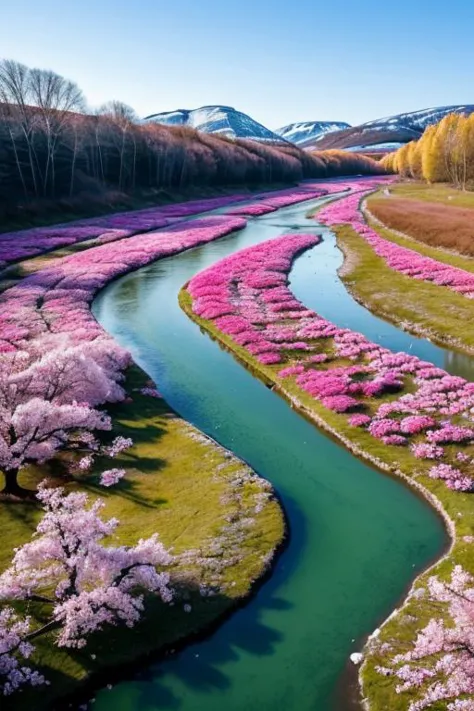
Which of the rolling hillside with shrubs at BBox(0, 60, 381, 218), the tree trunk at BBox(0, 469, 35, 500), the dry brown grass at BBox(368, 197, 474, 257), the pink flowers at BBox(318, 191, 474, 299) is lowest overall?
the tree trunk at BBox(0, 469, 35, 500)

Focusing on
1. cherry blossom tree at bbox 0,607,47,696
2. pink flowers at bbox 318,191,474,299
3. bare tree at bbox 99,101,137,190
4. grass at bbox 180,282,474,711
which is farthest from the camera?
bare tree at bbox 99,101,137,190

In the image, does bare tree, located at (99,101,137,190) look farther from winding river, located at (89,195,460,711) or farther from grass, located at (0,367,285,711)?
grass, located at (0,367,285,711)

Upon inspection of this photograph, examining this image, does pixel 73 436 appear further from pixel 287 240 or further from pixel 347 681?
pixel 287 240

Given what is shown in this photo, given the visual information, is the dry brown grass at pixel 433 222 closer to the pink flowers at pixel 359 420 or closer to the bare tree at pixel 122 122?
the pink flowers at pixel 359 420

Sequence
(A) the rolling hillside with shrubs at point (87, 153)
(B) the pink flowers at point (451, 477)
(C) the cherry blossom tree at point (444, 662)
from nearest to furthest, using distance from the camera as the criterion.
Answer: (C) the cherry blossom tree at point (444, 662) < (B) the pink flowers at point (451, 477) < (A) the rolling hillside with shrubs at point (87, 153)

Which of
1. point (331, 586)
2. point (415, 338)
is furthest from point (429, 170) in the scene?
point (331, 586)

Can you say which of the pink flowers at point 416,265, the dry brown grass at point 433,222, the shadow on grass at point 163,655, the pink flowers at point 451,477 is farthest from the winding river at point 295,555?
the dry brown grass at point 433,222

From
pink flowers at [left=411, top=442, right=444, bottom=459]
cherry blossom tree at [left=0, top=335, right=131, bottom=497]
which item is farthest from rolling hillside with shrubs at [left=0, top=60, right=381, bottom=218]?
pink flowers at [left=411, top=442, right=444, bottom=459]
